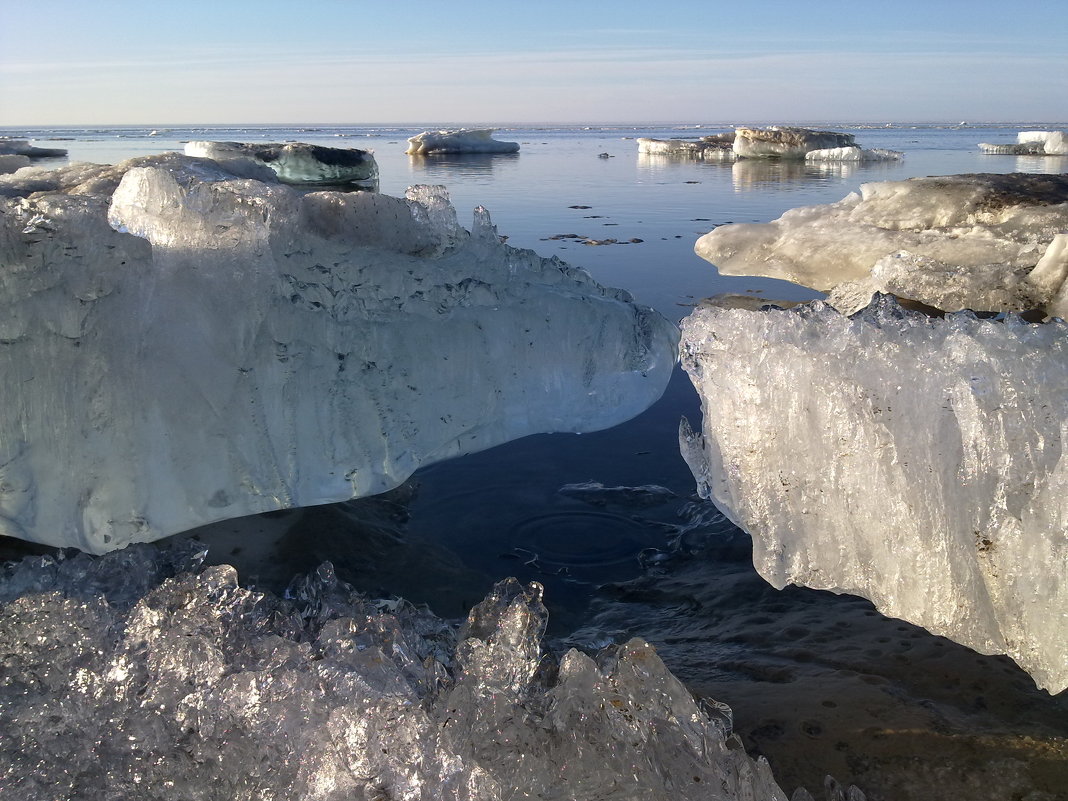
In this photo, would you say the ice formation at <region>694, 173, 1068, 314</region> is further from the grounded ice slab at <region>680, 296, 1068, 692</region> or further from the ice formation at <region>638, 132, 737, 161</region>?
the ice formation at <region>638, 132, 737, 161</region>

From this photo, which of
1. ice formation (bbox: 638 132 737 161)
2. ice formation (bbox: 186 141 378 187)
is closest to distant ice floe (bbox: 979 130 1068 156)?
ice formation (bbox: 638 132 737 161)

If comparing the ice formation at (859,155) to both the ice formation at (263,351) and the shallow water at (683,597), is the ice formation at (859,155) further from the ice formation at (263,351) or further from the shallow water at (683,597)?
the ice formation at (263,351)

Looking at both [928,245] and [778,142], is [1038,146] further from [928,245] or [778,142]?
[928,245]

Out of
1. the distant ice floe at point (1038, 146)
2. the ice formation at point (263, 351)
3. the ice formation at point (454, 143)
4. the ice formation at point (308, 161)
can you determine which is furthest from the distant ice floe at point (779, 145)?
the ice formation at point (263, 351)

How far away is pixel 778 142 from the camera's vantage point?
22.3 meters

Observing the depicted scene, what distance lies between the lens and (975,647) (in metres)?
1.77

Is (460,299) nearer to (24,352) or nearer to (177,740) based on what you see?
(24,352)

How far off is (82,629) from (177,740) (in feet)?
1.29

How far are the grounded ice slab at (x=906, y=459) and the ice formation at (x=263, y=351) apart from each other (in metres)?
0.89

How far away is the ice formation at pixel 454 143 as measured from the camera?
79.9 feet

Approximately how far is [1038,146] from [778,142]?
23.9 feet

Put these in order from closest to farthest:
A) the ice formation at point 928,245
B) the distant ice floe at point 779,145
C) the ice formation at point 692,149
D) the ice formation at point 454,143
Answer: the ice formation at point 928,245, the distant ice floe at point 779,145, the ice formation at point 692,149, the ice formation at point 454,143

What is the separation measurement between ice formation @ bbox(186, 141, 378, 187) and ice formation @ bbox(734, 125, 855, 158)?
42.7ft

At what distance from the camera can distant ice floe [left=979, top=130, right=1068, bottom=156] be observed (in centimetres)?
2100
